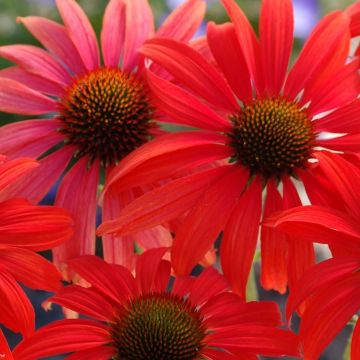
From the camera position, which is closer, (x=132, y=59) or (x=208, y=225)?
(x=208, y=225)

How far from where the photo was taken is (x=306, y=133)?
0.73 m

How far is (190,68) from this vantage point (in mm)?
688

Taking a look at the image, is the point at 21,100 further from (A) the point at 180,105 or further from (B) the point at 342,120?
(B) the point at 342,120

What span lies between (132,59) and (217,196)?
177 mm

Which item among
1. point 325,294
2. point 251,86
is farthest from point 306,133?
point 325,294

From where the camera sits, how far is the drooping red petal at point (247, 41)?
0.69 metres

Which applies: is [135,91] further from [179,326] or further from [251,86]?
[179,326]

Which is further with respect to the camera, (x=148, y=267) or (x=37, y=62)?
(x=37, y=62)

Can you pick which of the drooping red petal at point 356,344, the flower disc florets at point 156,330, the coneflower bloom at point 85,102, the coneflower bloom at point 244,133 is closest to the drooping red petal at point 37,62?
the coneflower bloom at point 85,102

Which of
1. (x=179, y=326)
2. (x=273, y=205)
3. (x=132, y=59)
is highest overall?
(x=132, y=59)

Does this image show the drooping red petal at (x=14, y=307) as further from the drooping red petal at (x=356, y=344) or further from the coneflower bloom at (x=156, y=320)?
the drooping red petal at (x=356, y=344)

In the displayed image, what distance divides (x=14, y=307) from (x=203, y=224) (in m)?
0.15

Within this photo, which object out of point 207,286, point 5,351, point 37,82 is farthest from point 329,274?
point 37,82

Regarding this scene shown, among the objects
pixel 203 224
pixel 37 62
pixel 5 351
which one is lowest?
pixel 5 351
